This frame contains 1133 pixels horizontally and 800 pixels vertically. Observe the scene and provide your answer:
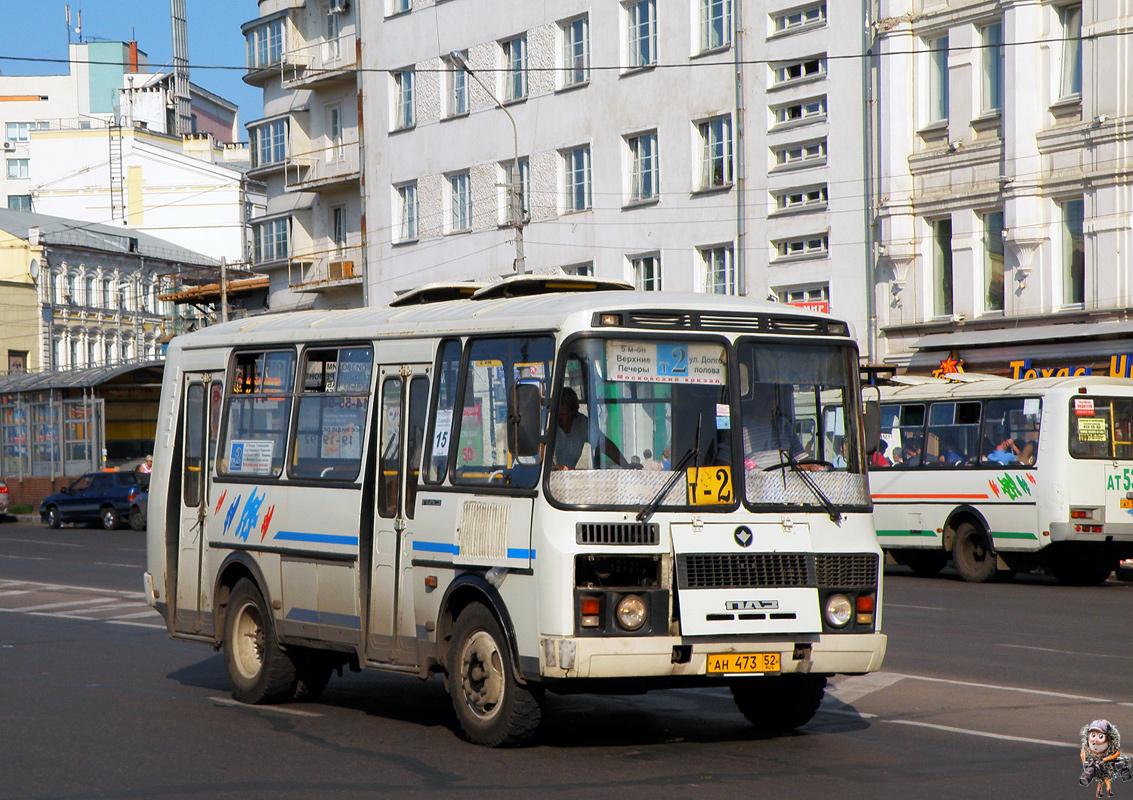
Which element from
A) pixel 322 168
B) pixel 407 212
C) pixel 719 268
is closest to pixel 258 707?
pixel 719 268

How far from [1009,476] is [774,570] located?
15.2 meters

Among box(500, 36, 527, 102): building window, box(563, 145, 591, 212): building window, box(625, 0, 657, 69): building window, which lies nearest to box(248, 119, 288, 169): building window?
box(500, 36, 527, 102): building window

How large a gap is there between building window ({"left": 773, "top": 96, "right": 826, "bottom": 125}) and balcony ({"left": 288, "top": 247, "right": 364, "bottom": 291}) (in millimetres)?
18078

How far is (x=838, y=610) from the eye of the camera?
9.27 meters

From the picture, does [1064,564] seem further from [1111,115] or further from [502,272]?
[502,272]

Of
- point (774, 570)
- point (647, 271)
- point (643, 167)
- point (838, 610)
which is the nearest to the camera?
point (774, 570)

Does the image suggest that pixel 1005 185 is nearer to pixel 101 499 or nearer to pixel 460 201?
pixel 460 201

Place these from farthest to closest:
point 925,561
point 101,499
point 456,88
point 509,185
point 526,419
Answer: point 456,88
point 101,499
point 509,185
point 925,561
point 526,419

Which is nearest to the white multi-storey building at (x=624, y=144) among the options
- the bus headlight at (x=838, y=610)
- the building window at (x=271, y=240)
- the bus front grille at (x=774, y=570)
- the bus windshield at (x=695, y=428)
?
the building window at (x=271, y=240)

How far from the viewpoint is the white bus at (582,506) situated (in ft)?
29.2

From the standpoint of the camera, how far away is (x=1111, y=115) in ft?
98.1

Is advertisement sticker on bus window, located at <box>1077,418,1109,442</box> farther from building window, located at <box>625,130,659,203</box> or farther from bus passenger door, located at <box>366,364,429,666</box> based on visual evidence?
building window, located at <box>625,130,659,203</box>

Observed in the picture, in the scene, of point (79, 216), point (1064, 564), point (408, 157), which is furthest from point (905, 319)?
point (79, 216)

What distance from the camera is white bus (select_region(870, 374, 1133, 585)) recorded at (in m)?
22.7
